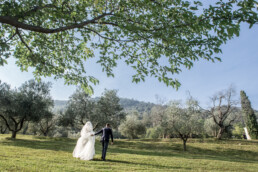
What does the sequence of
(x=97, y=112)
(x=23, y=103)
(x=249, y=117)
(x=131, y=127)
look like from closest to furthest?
(x=23, y=103) < (x=97, y=112) < (x=131, y=127) < (x=249, y=117)

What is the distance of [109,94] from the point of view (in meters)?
45.7

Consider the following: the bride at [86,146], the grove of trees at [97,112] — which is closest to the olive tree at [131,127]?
the grove of trees at [97,112]

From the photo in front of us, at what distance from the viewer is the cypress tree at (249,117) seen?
5875 cm

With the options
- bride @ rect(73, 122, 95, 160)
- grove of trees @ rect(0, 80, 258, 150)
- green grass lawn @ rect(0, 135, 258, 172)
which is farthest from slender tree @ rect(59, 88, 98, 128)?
bride @ rect(73, 122, 95, 160)

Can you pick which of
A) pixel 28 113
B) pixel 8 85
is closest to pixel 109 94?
pixel 28 113

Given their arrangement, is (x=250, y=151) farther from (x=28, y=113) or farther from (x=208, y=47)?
(x=28, y=113)

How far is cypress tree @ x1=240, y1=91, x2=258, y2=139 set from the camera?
58.8 m

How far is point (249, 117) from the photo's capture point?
199 feet

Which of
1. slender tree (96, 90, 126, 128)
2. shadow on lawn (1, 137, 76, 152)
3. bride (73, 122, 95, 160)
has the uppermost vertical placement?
slender tree (96, 90, 126, 128)

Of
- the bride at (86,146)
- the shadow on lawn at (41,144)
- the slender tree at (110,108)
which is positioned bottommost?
the shadow on lawn at (41,144)

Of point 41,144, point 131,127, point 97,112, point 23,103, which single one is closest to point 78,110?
point 97,112

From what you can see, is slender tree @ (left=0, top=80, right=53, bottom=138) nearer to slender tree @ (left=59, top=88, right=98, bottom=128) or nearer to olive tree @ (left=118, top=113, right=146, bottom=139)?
slender tree @ (left=59, top=88, right=98, bottom=128)

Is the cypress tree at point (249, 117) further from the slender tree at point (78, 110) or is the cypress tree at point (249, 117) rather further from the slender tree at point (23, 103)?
the slender tree at point (23, 103)

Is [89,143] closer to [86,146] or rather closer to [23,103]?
[86,146]
